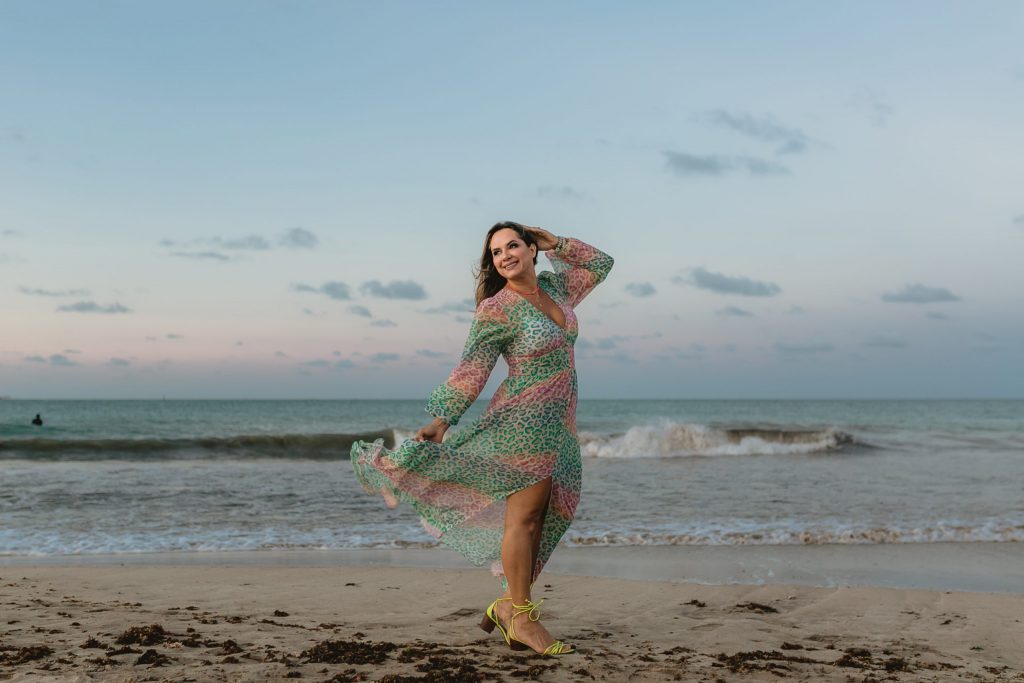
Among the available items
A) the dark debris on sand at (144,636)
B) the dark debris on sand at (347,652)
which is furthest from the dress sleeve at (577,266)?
the dark debris on sand at (144,636)

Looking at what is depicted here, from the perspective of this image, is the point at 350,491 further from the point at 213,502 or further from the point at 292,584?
the point at 292,584

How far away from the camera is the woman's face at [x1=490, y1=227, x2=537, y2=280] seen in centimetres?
390

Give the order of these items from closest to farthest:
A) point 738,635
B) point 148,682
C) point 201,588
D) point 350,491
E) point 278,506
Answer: point 148,682 → point 738,635 → point 201,588 → point 278,506 → point 350,491

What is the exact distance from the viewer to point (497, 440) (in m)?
3.92

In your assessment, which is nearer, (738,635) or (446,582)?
(738,635)

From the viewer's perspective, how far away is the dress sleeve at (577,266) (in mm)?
4285

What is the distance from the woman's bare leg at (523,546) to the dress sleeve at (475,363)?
0.52m

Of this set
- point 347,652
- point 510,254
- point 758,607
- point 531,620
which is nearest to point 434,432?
point 510,254

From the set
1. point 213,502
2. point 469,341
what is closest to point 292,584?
point 469,341

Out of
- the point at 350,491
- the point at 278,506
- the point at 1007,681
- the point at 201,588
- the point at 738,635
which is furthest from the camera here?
the point at 350,491

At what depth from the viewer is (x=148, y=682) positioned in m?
3.38

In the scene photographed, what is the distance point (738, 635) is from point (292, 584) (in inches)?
128

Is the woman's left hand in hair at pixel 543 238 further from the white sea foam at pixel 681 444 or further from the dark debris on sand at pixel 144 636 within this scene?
the white sea foam at pixel 681 444

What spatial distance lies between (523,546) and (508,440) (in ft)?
1.67
